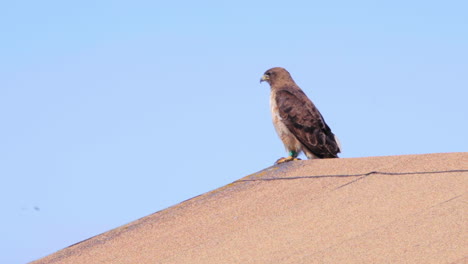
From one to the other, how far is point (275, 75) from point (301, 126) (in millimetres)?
1187

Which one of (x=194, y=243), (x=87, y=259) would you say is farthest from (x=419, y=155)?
(x=87, y=259)

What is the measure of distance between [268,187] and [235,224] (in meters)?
0.92

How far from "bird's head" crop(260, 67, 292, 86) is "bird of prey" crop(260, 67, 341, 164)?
405mm

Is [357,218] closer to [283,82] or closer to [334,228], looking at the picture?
[334,228]

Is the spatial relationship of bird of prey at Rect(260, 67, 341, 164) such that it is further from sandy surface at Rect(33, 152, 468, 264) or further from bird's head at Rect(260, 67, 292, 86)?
sandy surface at Rect(33, 152, 468, 264)

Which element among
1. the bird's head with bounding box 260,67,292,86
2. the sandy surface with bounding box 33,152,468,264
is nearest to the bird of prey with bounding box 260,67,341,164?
the bird's head with bounding box 260,67,292,86

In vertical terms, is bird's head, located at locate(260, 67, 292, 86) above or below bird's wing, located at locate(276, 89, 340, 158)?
above

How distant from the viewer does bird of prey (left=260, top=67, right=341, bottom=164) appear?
413 inches

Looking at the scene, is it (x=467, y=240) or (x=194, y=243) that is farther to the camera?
(x=194, y=243)

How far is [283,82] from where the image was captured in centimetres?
1126

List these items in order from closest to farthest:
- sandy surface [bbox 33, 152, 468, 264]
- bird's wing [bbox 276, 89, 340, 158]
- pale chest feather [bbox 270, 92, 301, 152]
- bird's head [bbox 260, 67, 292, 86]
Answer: sandy surface [bbox 33, 152, 468, 264] → bird's wing [bbox 276, 89, 340, 158] → pale chest feather [bbox 270, 92, 301, 152] → bird's head [bbox 260, 67, 292, 86]

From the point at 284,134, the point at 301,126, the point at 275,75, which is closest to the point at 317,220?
the point at 301,126

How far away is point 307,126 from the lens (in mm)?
10508

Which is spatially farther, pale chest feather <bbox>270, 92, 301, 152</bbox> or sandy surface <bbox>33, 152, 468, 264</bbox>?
pale chest feather <bbox>270, 92, 301, 152</bbox>
